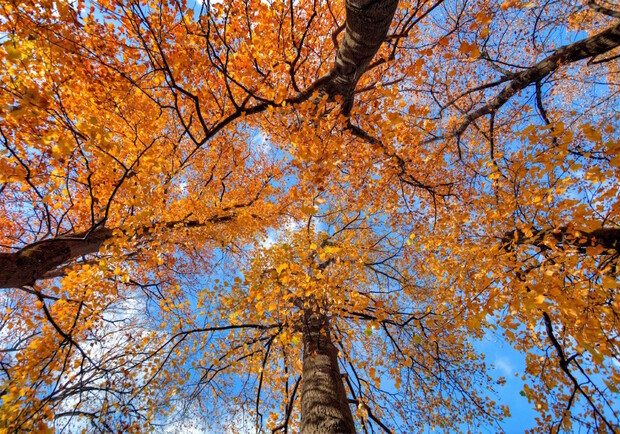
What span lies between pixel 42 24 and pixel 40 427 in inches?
209

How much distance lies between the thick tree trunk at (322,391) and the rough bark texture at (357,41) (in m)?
3.88

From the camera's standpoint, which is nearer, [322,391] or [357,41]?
[357,41]

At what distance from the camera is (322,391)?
3.10 meters

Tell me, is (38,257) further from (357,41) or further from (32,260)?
(357,41)

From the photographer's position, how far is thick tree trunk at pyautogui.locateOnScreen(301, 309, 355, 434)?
8.55 ft

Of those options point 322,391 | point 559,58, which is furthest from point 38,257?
point 559,58

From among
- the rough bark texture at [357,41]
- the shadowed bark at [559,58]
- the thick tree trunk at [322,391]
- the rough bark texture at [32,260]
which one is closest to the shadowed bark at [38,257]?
the rough bark texture at [32,260]

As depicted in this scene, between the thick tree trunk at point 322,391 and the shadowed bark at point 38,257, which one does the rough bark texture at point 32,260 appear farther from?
the thick tree trunk at point 322,391

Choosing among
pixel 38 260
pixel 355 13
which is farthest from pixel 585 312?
pixel 38 260

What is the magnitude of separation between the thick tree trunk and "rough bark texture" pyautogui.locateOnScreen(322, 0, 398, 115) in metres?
3.88

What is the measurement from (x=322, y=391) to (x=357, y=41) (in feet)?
13.3

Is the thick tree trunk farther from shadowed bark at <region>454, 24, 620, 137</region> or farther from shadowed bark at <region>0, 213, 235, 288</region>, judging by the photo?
shadowed bark at <region>454, 24, 620, 137</region>

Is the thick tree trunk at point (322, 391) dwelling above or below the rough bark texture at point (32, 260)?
below

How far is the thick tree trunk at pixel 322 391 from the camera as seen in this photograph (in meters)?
2.61
